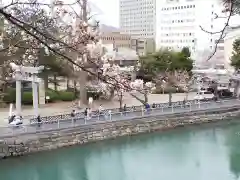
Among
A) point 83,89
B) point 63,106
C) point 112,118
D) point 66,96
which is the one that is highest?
point 83,89

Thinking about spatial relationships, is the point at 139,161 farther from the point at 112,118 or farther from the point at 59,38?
the point at 59,38

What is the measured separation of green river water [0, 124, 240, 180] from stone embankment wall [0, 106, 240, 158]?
0.20 metres

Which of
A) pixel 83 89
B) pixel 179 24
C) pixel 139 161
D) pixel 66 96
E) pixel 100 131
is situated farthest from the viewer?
pixel 179 24

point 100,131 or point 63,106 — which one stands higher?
point 63,106

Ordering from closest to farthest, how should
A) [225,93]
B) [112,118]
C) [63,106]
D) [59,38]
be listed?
[59,38] → [112,118] → [63,106] → [225,93]

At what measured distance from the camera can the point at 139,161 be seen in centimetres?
943

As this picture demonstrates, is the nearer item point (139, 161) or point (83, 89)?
point (139, 161)

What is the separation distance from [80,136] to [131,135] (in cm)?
169

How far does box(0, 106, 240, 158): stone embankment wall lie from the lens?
9383 millimetres

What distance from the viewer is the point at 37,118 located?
9977 millimetres

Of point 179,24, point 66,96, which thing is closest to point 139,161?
point 66,96

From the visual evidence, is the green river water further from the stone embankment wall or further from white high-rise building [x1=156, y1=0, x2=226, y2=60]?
white high-rise building [x1=156, y1=0, x2=226, y2=60]

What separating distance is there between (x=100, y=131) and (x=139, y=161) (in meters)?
1.85

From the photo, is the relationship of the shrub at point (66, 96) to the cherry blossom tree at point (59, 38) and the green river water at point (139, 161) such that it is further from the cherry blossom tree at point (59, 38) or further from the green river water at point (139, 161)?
the cherry blossom tree at point (59, 38)
